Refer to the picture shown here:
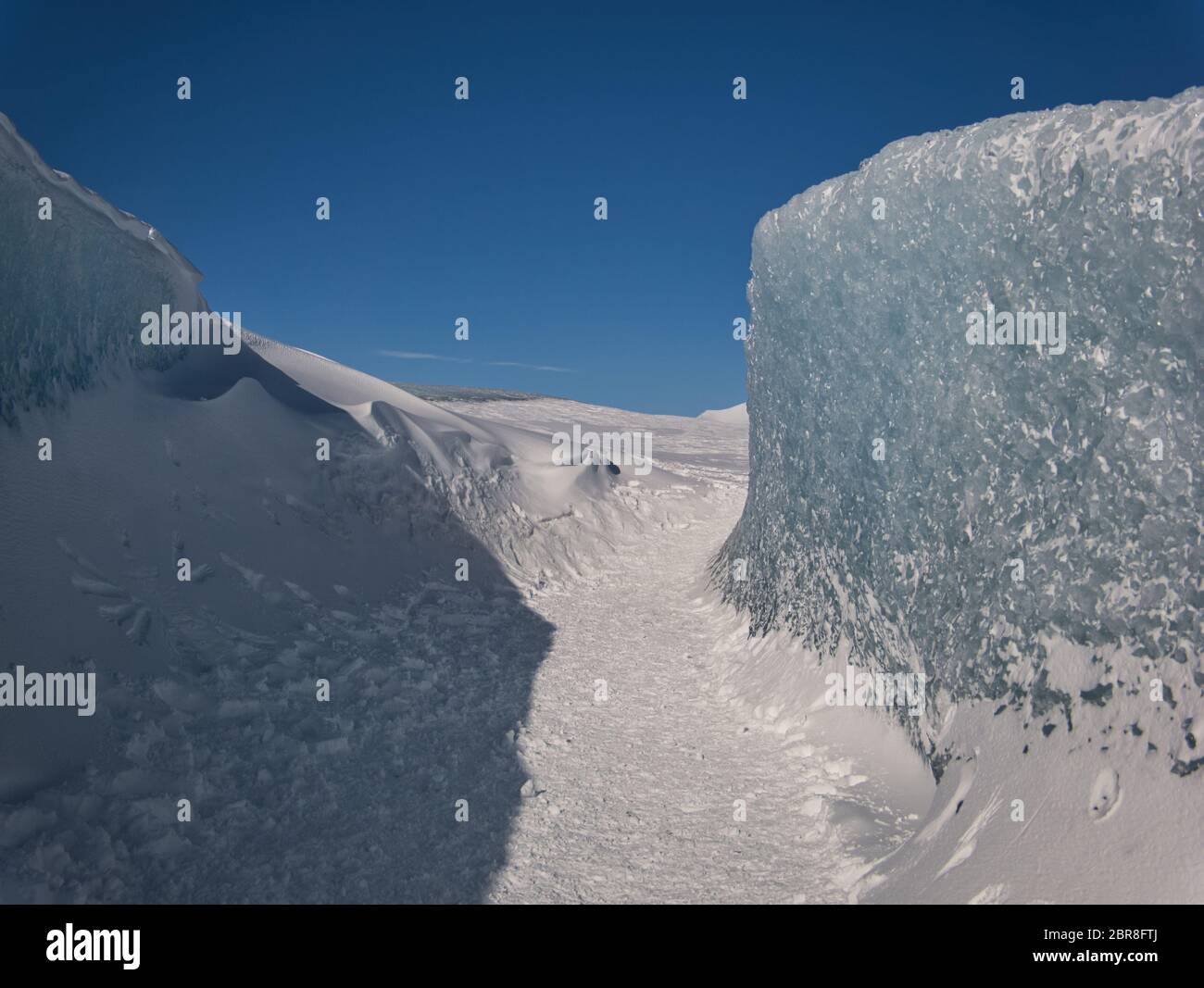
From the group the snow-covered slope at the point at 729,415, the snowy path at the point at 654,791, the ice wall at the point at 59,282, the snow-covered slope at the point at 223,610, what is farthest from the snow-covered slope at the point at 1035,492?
the snow-covered slope at the point at 729,415

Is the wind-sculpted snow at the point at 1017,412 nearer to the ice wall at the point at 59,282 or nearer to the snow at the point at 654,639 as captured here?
the snow at the point at 654,639

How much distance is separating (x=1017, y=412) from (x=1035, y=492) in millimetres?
678

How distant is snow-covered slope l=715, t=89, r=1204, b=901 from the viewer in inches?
198

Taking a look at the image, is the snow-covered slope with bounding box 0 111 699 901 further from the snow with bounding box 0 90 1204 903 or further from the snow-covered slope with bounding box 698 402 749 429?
the snow-covered slope with bounding box 698 402 749 429

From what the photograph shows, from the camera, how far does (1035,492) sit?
20.2ft

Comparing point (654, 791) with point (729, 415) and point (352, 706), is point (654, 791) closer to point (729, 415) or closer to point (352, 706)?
point (352, 706)

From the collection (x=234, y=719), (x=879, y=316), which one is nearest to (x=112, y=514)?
(x=234, y=719)

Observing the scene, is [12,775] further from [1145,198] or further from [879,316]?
[1145,198]

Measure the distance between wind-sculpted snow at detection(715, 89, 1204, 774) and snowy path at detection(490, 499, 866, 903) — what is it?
1448 millimetres

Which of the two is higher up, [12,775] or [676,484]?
[676,484]

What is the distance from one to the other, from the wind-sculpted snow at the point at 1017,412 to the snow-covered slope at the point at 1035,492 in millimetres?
18

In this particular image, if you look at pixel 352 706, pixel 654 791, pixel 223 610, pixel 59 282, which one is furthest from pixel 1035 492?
pixel 59 282
